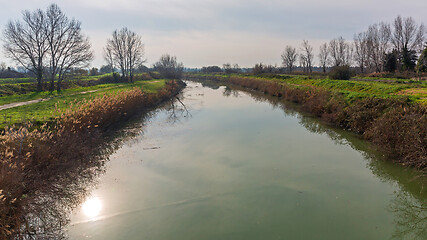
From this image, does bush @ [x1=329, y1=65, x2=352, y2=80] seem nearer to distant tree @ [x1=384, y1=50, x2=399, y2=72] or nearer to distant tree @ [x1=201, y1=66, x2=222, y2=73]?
distant tree @ [x1=384, y1=50, x2=399, y2=72]

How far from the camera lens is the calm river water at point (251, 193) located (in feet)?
19.7

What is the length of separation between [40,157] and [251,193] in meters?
7.28

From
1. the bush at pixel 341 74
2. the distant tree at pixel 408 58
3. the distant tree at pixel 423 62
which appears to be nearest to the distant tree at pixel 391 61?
Result: the distant tree at pixel 408 58

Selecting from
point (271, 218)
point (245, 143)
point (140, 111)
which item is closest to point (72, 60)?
point (140, 111)

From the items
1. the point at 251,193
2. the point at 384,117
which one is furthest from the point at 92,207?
the point at 384,117

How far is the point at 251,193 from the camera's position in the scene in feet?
25.2

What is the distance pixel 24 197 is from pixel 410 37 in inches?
2295

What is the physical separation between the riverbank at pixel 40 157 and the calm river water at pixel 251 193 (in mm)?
1210

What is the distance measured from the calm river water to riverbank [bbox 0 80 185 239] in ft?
3.97

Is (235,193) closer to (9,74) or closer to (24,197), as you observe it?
(24,197)

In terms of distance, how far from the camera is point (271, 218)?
251 inches

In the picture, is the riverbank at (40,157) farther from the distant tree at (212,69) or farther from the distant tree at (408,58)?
the distant tree at (212,69)

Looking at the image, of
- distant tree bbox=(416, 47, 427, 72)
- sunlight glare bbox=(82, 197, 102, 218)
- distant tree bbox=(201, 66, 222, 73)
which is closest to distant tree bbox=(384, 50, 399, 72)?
distant tree bbox=(416, 47, 427, 72)

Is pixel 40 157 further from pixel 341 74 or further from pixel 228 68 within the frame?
pixel 228 68
